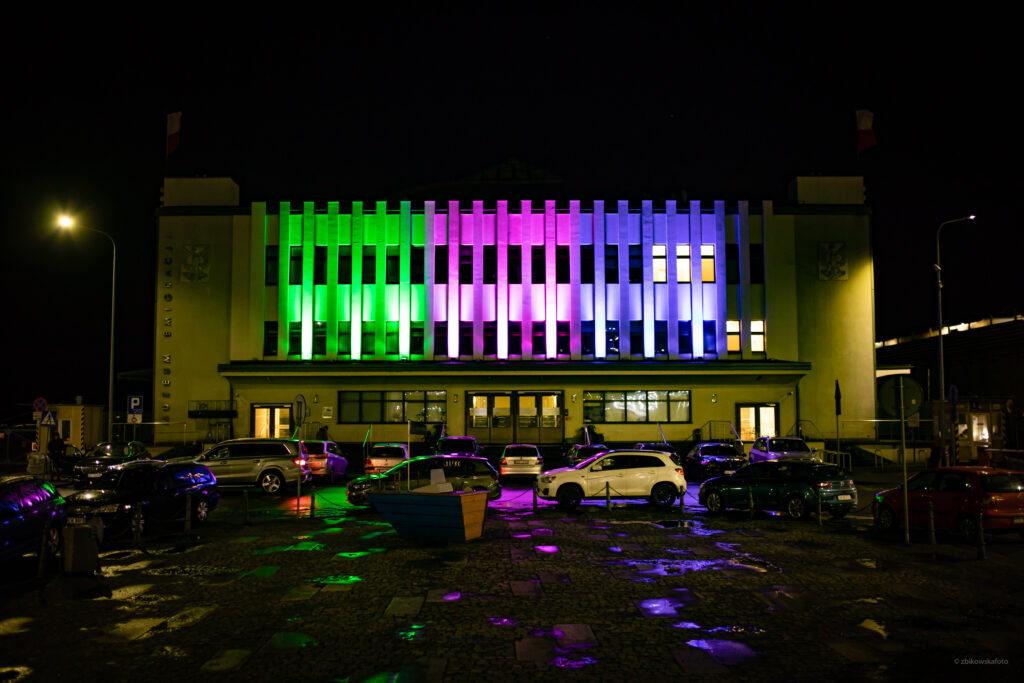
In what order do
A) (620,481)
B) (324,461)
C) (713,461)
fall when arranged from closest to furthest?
(620,481)
(324,461)
(713,461)

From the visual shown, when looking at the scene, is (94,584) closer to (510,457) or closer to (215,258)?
(510,457)

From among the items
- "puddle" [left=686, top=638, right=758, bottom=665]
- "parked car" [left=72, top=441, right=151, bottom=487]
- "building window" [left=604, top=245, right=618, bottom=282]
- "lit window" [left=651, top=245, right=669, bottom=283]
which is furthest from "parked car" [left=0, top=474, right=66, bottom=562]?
"lit window" [left=651, top=245, right=669, bottom=283]

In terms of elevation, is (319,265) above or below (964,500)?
above

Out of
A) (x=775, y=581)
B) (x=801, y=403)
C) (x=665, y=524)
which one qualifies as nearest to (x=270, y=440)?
(x=665, y=524)

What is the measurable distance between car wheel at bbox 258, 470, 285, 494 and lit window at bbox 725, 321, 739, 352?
24.3 m

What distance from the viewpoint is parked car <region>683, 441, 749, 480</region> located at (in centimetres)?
2912

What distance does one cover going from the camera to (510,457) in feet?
92.9

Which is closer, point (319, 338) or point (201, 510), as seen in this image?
point (201, 510)

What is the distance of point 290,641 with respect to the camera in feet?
29.1

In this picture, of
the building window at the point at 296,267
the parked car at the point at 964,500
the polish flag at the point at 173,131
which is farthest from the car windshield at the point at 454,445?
the polish flag at the point at 173,131

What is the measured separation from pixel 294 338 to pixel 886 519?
3076cm

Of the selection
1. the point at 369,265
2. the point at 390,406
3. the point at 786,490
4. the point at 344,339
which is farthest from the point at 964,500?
the point at 369,265

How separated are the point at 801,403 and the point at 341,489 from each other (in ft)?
81.7

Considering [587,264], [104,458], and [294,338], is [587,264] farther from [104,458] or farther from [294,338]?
[104,458]
